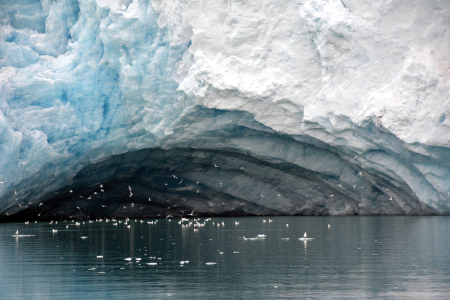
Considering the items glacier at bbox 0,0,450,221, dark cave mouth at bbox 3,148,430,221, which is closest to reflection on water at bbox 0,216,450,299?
glacier at bbox 0,0,450,221

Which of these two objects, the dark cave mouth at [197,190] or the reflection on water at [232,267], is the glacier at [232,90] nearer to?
the dark cave mouth at [197,190]

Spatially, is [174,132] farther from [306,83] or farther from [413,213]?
[413,213]

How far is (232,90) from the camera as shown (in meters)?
27.2

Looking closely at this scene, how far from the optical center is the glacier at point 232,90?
25312 mm

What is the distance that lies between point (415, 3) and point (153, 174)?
1920 centimetres

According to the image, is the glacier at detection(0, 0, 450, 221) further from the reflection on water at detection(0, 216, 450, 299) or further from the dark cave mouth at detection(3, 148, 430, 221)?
the reflection on water at detection(0, 216, 450, 299)

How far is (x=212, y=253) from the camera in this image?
16.1m

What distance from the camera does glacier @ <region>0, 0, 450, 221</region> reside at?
25312 millimetres

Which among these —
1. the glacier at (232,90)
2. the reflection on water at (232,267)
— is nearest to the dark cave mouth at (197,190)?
the glacier at (232,90)

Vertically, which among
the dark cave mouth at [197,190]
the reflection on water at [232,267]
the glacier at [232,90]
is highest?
the glacier at [232,90]

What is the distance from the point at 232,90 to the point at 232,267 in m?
14.8

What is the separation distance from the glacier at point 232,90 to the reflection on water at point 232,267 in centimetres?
705

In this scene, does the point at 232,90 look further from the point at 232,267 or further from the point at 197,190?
the point at 232,267

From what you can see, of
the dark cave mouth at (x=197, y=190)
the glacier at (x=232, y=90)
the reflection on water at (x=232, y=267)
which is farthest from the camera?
the dark cave mouth at (x=197, y=190)
